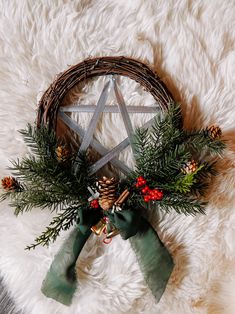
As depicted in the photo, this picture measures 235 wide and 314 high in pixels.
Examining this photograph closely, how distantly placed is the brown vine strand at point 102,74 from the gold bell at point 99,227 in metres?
0.19

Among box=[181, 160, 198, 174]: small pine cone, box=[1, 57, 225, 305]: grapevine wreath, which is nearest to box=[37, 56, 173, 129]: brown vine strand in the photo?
box=[1, 57, 225, 305]: grapevine wreath

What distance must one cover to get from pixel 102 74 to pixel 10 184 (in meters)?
0.24

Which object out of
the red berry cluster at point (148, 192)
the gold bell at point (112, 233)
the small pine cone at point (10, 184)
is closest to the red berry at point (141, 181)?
the red berry cluster at point (148, 192)

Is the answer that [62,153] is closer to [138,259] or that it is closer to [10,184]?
[10,184]

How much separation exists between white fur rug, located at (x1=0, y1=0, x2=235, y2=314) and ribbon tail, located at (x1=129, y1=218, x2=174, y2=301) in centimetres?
2

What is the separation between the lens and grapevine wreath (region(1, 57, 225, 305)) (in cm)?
62

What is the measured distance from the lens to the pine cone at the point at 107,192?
0.62 meters

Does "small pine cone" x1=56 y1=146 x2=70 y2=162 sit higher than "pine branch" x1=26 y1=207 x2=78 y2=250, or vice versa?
"small pine cone" x1=56 y1=146 x2=70 y2=162

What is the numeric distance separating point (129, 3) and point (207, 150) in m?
0.28

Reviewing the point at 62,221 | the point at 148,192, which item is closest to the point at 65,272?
the point at 62,221

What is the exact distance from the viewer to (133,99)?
0.66 meters

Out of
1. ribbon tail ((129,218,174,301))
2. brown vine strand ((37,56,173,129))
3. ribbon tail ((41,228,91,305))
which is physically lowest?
ribbon tail ((129,218,174,301))

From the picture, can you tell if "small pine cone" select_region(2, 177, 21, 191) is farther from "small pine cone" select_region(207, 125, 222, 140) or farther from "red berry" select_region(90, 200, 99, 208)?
"small pine cone" select_region(207, 125, 222, 140)

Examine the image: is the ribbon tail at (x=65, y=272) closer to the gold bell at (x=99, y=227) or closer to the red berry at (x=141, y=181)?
the gold bell at (x=99, y=227)
